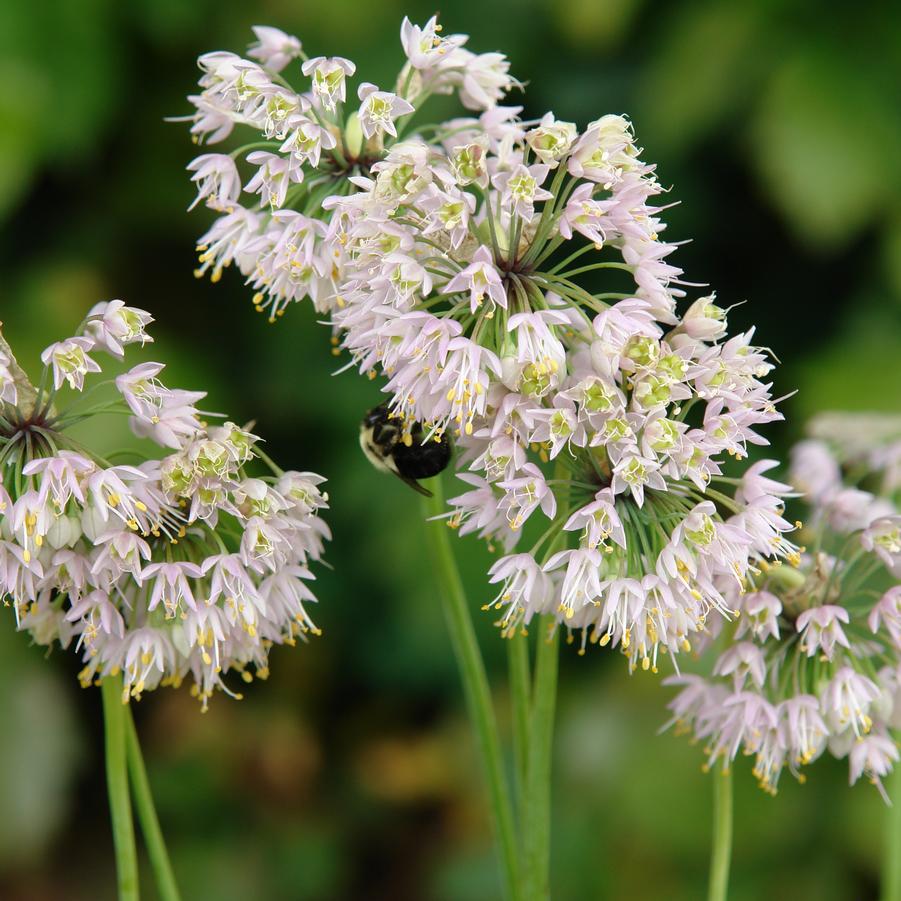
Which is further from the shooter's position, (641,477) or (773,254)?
(773,254)

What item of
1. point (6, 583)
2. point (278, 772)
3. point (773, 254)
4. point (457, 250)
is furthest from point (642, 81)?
point (6, 583)

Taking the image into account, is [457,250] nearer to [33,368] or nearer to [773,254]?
[33,368]

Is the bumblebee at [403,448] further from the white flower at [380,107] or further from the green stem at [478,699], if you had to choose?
the white flower at [380,107]

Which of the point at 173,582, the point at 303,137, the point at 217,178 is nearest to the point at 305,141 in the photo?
the point at 303,137

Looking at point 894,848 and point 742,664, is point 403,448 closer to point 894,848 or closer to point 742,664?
point 742,664

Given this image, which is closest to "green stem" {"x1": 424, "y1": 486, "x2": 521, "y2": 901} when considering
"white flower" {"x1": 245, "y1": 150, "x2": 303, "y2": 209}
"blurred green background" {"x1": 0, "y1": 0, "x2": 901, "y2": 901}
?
"white flower" {"x1": 245, "y1": 150, "x2": 303, "y2": 209}

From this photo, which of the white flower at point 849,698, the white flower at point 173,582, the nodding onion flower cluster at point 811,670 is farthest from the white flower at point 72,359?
the white flower at point 849,698

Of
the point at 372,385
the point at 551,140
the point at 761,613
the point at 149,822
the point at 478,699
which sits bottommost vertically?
the point at 372,385
